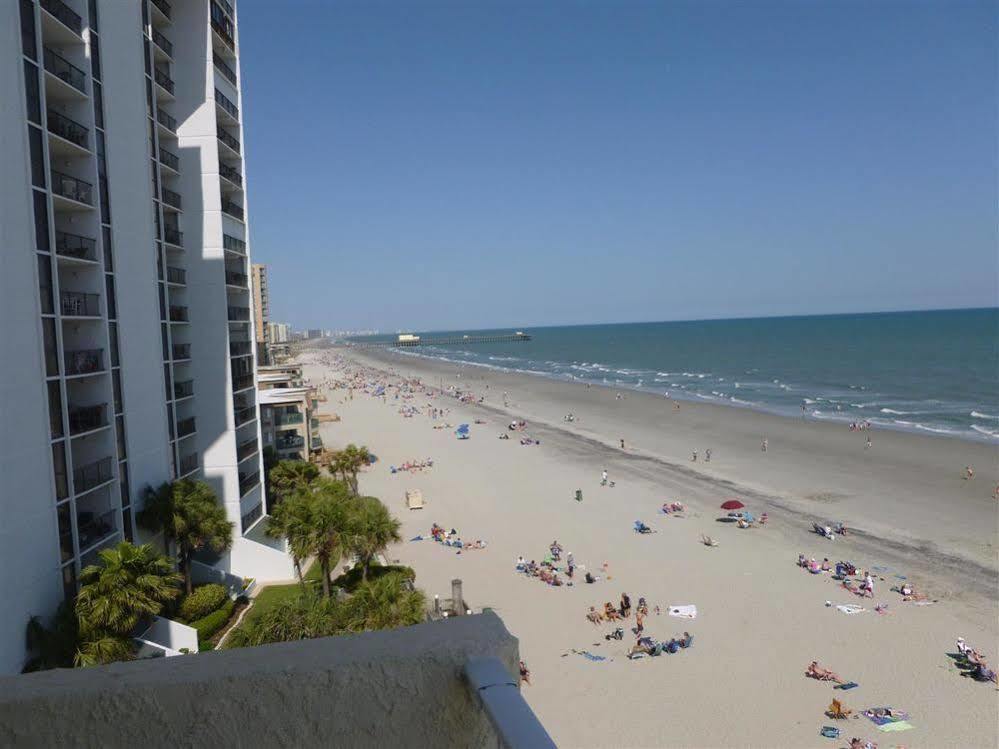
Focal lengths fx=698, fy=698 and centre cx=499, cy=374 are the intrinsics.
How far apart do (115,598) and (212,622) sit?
18.9 ft

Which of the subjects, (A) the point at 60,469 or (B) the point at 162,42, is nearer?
(A) the point at 60,469

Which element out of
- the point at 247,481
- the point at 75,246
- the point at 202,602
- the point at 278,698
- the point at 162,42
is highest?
the point at 162,42

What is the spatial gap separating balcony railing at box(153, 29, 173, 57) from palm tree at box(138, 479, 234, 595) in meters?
14.3

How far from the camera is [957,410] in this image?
201 ft

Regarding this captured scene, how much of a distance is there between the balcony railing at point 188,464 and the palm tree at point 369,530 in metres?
6.27

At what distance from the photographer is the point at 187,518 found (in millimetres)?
19766

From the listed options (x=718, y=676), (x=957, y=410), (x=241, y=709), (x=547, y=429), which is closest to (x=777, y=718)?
(x=718, y=676)

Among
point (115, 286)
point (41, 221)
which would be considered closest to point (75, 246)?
point (115, 286)

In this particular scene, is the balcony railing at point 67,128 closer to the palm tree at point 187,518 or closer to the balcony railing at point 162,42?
the balcony railing at point 162,42

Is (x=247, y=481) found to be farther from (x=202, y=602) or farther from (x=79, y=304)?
(x=79, y=304)

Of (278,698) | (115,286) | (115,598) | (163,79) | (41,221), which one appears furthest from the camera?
(163,79)

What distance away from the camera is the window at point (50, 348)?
48.4 feet

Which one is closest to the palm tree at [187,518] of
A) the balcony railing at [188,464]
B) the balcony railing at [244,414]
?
the balcony railing at [188,464]

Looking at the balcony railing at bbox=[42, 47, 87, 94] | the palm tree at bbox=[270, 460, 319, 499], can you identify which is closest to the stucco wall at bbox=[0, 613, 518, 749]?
the balcony railing at bbox=[42, 47, 87, 94]
